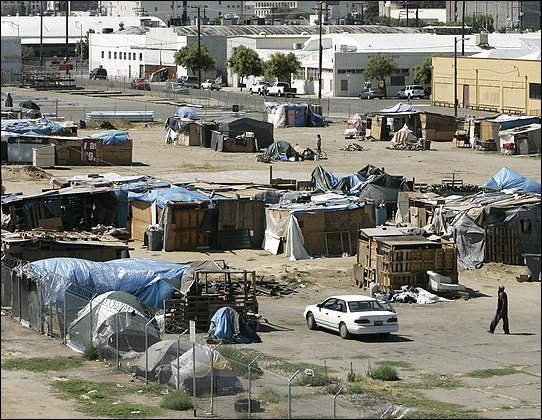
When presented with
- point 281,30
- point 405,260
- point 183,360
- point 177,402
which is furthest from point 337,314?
point 281,30

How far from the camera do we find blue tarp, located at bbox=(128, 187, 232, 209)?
3431cm

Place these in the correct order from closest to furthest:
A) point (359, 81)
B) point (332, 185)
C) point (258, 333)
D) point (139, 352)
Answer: point (139, 352) → point (258, 333) → point (332, 185) → point (359, 81)

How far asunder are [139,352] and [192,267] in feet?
16.6

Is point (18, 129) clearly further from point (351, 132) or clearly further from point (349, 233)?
point (349, 233)

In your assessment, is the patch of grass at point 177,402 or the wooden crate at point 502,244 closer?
the patch of grass at point 177,402

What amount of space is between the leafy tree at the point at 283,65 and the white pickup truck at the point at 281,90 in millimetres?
5032

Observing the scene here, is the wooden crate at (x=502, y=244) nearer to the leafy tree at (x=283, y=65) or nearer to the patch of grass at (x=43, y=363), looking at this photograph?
the patch of grass at (x=43, y=363)

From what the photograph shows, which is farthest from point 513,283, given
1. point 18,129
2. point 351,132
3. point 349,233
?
point 351,132

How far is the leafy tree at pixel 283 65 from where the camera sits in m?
107

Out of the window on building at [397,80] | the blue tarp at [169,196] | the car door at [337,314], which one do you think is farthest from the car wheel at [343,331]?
the window on building at [397,80]

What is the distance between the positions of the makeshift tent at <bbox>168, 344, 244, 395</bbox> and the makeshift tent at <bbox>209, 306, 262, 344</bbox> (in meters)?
4.52

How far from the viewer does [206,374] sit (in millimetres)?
17703

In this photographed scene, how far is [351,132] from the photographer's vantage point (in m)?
68.4

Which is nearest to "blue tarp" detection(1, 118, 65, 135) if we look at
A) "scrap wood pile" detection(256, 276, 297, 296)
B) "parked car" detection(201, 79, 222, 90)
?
"scrap wood pile" detection(256, 276, 297, 296)
